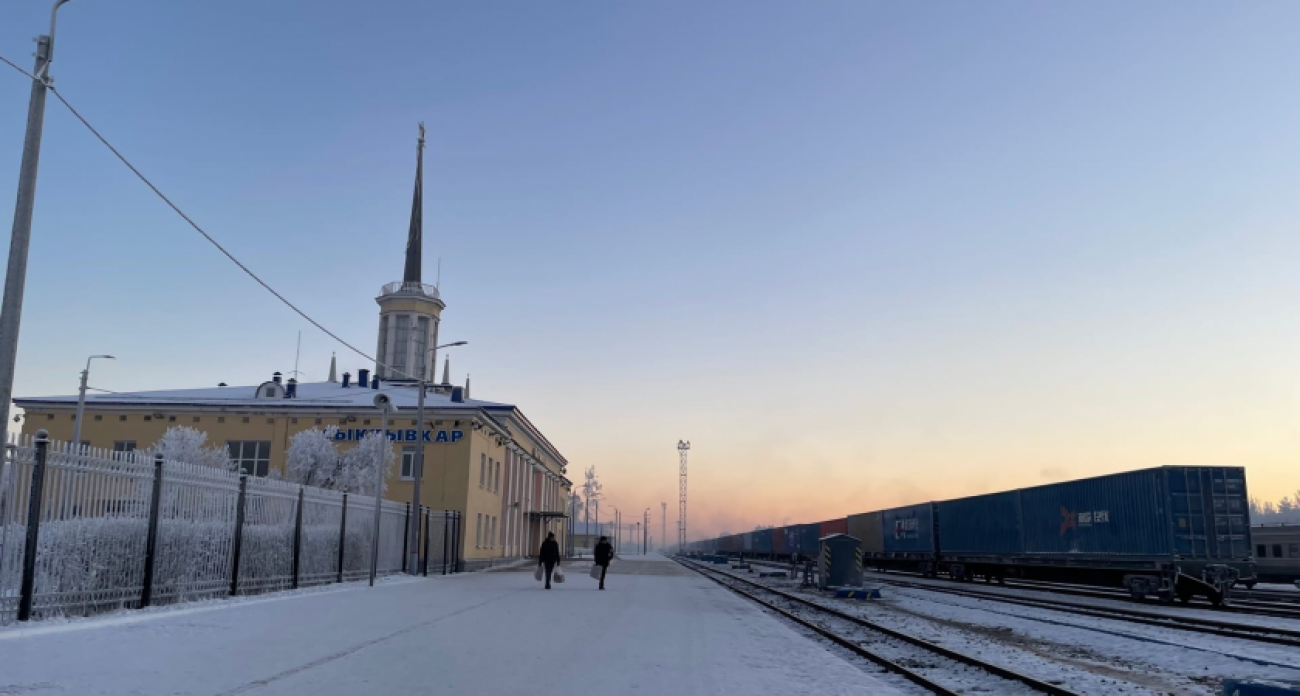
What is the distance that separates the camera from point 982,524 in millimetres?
34188

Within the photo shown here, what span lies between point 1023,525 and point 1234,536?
7791mm

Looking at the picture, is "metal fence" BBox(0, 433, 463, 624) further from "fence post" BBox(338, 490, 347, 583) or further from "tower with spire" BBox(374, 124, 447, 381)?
"tower with spire" BBox(374, 124, 447, 381)

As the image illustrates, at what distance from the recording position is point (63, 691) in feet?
24.1

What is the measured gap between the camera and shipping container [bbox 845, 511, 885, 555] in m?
48.3

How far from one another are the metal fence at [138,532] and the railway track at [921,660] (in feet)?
34.5

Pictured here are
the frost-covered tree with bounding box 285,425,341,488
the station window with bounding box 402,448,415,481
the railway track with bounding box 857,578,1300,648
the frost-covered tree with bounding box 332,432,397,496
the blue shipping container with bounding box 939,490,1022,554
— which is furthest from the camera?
the station window with bounding box 402,448,415,481

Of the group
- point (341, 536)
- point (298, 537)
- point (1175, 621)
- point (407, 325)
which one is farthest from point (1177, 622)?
point (407, 325)

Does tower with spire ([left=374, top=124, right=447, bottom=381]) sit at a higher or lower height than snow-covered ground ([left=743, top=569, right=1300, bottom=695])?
higher

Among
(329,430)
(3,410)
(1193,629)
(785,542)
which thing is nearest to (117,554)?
(3,410)

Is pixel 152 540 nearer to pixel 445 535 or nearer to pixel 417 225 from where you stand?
pixel 445 535

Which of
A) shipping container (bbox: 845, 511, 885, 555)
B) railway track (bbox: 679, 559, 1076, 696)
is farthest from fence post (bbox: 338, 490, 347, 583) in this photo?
shipping container (bbox: 845, 511, 885, 555)

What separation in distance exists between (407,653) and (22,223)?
650 centimetres

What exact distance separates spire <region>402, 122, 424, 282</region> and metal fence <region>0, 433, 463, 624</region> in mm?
47639

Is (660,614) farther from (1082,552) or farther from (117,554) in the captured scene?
(1082,552)
